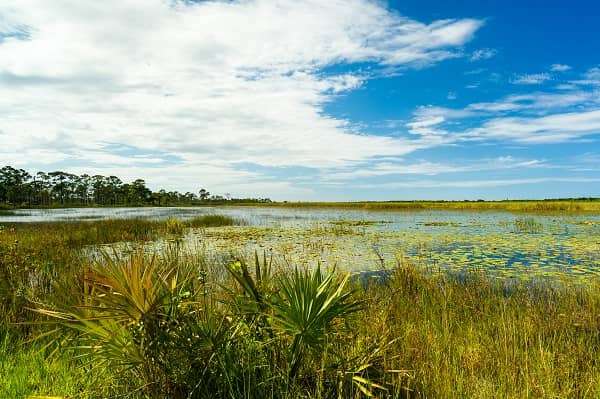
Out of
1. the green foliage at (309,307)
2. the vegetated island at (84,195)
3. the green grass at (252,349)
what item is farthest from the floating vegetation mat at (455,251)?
the vegetated island at (84,195)

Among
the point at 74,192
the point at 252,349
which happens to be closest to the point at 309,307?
the point at 252,349

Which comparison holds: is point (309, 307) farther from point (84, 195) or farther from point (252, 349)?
point (84, 195)

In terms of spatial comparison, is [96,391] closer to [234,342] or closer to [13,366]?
[234,342]

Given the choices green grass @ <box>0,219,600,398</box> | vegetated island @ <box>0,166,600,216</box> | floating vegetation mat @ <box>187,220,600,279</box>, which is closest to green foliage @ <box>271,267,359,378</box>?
green grass @ <box>0,219,600,398</box>

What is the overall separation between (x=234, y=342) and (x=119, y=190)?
11237cm

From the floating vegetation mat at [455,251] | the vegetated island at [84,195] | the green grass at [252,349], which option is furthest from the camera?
the vegetated island at [84,195]

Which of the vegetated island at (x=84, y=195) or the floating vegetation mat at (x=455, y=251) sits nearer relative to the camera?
the floating vegetation mat at (x=455, y=251)

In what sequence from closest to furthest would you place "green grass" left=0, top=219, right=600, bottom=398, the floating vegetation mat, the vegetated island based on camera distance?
1. "green grass" left=0, top=219, right=600, bottom=398
2. the floating vegetation mat
3. the vegetated island

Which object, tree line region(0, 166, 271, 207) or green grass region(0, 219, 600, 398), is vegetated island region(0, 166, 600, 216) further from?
green grass region(0, 219, 600, 398)

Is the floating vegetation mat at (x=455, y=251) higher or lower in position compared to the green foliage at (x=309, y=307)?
lower

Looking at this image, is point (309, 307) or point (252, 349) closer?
point (309, 307)

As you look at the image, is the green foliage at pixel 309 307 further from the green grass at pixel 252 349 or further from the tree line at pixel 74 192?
the tree line at pixel 74 192

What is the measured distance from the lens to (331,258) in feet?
38.3

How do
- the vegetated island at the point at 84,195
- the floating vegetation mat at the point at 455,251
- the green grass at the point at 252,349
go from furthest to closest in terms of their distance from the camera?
the vegetated island at the point at 84,195
the floating vegetation mat at the point at 455,251
the green grass at the point at 252,349
